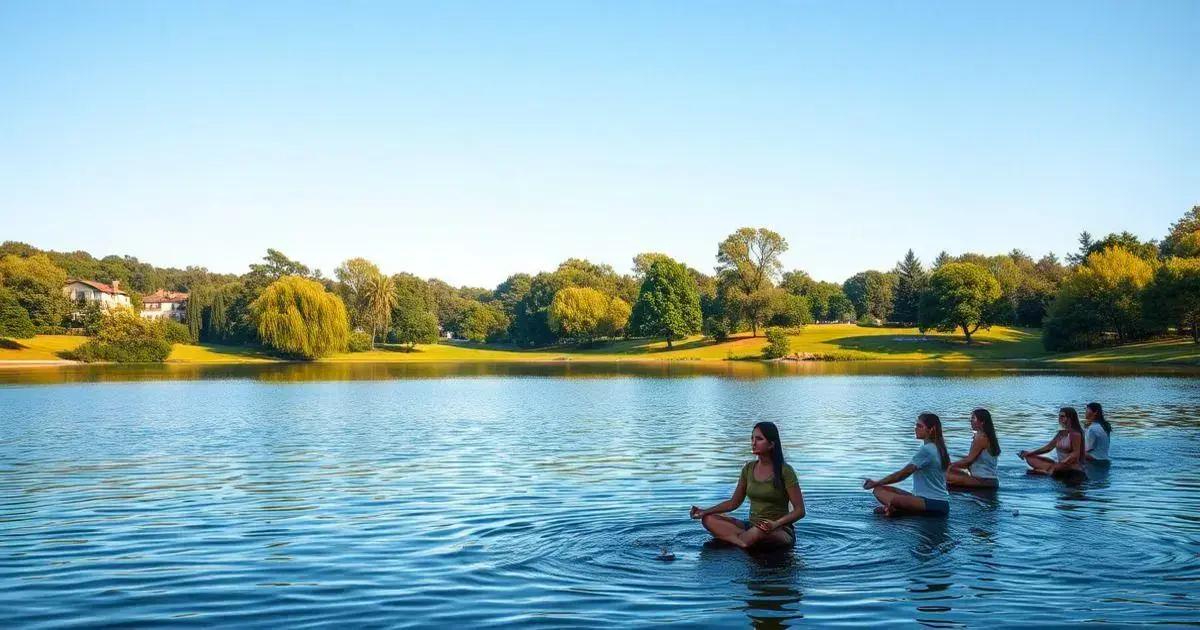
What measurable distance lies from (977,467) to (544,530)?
896 cm

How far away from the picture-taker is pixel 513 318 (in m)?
172

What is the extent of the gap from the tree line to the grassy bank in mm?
2320

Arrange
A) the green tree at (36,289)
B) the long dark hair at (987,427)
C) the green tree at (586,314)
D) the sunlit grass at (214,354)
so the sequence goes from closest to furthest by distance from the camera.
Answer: the long dark hair at (987,427) → the sunlit grass at (214,354) → the green tree at (36,289) → the green tree at (586,314)

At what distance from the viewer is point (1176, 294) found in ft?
284

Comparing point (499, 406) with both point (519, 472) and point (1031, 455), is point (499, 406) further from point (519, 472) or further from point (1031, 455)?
point (1031, 455)

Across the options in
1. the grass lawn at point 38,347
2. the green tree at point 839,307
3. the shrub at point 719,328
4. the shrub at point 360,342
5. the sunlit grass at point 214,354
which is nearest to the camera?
the grass lawn at point 38,347

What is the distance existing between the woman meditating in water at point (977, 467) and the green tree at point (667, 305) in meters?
114

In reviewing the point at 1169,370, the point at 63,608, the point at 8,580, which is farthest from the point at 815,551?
the point at 1169,370

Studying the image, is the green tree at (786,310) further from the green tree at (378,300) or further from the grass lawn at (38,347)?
the grass lawn at (38,347)

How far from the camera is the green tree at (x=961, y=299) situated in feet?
373

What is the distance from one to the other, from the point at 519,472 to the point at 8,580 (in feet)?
39.2

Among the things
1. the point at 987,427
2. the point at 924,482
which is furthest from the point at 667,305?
the point at 924,482

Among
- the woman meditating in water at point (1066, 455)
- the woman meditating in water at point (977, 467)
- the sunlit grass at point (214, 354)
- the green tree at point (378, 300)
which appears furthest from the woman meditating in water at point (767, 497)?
the green tree at point (378, 300)

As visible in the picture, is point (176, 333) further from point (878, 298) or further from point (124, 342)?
point (878, 298)
